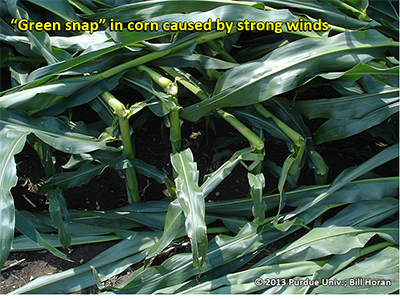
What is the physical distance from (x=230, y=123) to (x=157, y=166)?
328 mm

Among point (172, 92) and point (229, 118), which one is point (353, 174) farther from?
point (172, 92)

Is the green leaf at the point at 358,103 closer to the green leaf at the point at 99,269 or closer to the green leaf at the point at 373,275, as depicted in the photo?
the green leaf at the point at 373,275

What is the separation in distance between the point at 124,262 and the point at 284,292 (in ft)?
1.50

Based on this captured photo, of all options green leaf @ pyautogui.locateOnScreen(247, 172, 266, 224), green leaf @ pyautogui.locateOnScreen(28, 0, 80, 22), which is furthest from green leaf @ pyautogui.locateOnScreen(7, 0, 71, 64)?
green leaf @ pyautogui.locateOnScreen(247, 172, 266, 224)

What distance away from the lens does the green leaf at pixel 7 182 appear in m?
0.72

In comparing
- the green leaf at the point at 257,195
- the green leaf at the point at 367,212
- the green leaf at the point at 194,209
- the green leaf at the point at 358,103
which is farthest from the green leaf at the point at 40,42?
the green leaf at the point at 367,212

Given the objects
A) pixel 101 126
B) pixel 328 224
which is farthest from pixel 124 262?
pixel 328 224

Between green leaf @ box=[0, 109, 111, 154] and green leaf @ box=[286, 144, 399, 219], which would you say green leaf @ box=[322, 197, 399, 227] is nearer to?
green leaf @ box=[286, 144, 399, 219]

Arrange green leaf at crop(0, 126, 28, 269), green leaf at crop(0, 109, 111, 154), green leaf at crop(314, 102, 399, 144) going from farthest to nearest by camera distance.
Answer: green leaf at crop(314, 102, 399, 144) < green leaf at crop(0, 109, 111, 154) < green leaf at crop(0, 126, 28, 269)

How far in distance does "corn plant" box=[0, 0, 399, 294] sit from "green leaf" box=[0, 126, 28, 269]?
17mm

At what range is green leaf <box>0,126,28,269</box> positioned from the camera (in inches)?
28.5

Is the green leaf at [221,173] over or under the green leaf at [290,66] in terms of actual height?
under

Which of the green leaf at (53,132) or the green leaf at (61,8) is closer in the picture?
the green leaf at (53,132)

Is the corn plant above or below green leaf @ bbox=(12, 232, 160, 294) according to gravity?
above
